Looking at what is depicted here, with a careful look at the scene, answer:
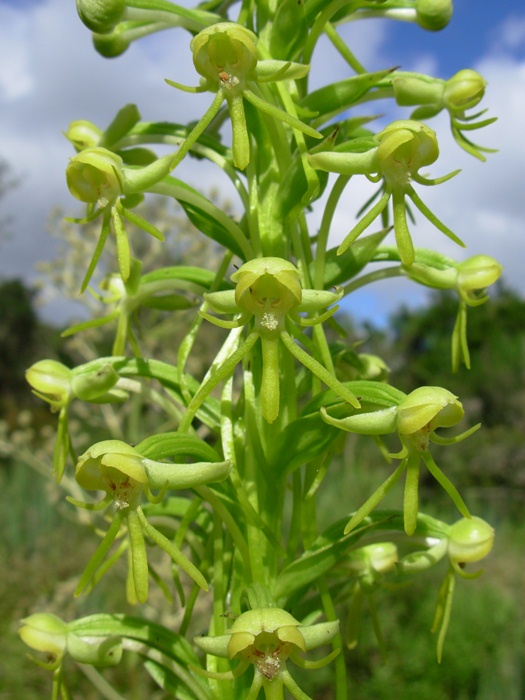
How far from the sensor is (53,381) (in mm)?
1979

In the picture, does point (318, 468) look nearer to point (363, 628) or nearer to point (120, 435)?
point (120, 435)

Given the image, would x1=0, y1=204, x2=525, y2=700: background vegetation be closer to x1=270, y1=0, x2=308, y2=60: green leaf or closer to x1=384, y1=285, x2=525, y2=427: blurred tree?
x1=270, y1=0, x2=308, y2=60: green leaf

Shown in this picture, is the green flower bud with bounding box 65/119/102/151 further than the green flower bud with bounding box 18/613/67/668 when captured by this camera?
Yes

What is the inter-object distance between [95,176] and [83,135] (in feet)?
1.51

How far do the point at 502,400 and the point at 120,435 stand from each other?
14.6m

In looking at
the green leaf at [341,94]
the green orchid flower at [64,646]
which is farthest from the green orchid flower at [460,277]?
the green orchid flower at [64,646]

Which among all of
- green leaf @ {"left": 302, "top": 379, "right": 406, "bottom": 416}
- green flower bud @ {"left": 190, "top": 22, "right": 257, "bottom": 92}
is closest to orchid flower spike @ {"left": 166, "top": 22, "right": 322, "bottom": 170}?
green flower bud @ {"left": 190, "top": 22, "right": 257, "bottom": 92}

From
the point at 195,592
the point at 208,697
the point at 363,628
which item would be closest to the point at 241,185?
the point at 195,592

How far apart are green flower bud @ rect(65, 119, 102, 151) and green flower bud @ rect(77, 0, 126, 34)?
0.91 ft

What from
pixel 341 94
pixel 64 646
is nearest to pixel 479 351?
pixel 341 94

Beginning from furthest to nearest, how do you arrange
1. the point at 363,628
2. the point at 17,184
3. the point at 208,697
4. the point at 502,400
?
the point at 17,184
the point at 502,400
the point at 363,628
the point at 208,697

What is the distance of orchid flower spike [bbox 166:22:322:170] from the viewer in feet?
5.04

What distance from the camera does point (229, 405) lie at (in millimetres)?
1804

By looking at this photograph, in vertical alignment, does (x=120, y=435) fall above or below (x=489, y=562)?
above
